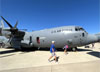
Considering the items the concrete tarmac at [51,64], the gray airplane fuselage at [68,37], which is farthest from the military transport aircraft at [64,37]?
the concrete tarmac at [51,64]

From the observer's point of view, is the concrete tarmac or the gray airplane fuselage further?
the gray airplane fuselage

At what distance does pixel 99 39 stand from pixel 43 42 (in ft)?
27.8

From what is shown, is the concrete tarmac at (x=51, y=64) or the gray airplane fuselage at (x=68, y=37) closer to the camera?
the concrete tarmac at (x=51, y=64)

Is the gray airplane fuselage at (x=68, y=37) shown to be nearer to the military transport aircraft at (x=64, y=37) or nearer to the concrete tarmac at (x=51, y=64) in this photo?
the military transport aircraft at (x=64, y=37)

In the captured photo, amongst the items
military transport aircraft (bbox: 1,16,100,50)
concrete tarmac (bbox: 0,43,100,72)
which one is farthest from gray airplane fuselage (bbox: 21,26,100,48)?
concrete tarmac (bbox: 0,43,100,72)

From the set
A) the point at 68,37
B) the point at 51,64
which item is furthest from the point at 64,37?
the point at 51,64

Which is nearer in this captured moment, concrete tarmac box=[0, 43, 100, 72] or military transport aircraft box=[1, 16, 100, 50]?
concrete tarmac box=[0, 43, 100, 72]

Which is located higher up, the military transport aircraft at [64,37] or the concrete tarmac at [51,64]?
the military transport aircraft at [64,37]

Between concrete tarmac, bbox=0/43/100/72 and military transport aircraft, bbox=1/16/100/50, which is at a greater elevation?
military transport aircraft, bbox=1/16/100/50

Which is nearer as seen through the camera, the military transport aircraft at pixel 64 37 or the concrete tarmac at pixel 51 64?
the concrete tarmac at pixel 51 64

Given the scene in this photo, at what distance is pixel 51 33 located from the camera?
9.62 metres

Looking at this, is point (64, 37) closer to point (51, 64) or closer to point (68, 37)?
point (68, 37)

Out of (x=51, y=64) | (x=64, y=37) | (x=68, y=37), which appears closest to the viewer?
(x=51, y=64)

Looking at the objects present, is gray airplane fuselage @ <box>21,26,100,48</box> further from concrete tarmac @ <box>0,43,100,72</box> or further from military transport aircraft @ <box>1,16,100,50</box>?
concrete tarmac @ <box>0,43,100,72</box>
